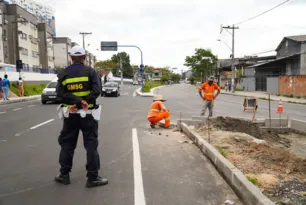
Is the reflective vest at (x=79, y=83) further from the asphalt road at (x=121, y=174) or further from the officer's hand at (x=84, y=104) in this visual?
the asphalt road at (x=121, y=174)

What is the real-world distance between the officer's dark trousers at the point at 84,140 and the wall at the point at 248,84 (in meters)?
46.8

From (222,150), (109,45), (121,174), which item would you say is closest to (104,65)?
(109,45)

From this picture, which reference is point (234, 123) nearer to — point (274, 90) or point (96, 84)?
point (96, 84)

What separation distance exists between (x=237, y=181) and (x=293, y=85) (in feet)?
101

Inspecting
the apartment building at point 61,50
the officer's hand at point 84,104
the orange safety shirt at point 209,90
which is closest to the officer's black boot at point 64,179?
the officer's hand at point 84,104

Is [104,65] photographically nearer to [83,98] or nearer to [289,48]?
[289,48]

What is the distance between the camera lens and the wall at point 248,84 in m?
48.1

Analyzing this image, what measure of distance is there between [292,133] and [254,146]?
4.17 meters

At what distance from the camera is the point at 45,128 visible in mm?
9648

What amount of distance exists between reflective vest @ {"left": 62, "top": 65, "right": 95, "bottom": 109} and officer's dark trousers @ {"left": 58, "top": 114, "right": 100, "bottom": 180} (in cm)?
23

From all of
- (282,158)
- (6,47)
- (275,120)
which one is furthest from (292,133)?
(6,47)

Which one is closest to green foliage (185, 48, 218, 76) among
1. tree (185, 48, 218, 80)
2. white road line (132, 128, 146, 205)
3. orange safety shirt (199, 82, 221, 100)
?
tree (185, 48, 218, 80)

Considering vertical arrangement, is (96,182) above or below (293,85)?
below

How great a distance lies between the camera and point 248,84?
162 feet
